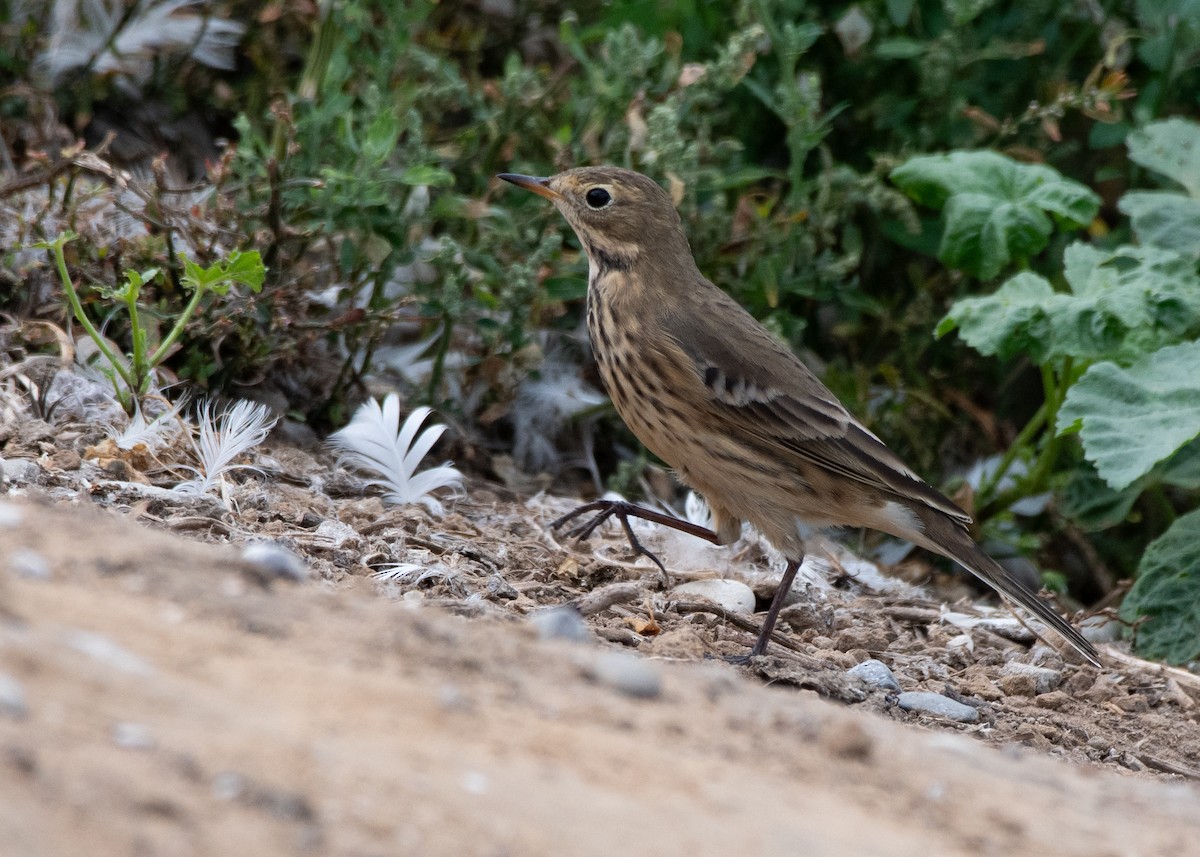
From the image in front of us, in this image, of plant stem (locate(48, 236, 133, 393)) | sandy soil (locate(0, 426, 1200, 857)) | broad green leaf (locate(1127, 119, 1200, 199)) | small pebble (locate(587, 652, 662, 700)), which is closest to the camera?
sandy soil (locate(0, 426, 1200, 857))

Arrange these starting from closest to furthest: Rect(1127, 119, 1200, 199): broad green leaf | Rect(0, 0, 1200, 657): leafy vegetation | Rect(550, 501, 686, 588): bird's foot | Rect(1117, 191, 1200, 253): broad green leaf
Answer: Rect(550, 501, 686, 588): bird's foot → Rect(0, 0, 1200, 657): leafy vegetation → Rect(1117, 191, 1200, 253): broad green leaf → Rect(1127, 119, 1200, 199): broad green leaf

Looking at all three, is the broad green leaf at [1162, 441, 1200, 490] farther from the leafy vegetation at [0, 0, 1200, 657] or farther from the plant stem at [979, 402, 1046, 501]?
the plant stem at [979, 402, 1046, 501]

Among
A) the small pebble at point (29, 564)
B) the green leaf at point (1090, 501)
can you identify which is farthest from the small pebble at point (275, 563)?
the green leaf at point (1090, 501)

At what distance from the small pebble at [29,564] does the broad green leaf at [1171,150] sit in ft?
16.4

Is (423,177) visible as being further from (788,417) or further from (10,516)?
(10,516)

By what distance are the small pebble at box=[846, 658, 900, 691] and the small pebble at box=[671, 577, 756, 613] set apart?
539 mm

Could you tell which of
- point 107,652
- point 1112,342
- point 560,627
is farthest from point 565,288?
point 107,652

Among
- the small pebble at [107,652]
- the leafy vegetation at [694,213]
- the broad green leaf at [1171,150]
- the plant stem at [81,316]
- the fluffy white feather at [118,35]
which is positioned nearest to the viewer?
the small pebble at [107,652]

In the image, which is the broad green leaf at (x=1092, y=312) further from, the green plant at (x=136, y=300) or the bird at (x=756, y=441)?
the green plant at (x=136, y=300)

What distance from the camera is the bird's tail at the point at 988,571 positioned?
15.9 feet

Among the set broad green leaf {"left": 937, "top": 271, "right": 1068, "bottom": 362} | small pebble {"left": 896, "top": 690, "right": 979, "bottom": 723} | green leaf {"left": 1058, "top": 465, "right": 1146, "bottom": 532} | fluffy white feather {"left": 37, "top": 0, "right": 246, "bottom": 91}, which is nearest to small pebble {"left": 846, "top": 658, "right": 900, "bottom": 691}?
small pebble {"left": 896, "top": 690, "right": 979, "bottom": 723}

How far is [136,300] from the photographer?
15.7 feet

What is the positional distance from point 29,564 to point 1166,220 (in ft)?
15.8

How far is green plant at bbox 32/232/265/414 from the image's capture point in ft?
14.9
